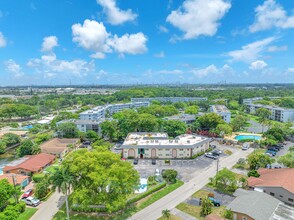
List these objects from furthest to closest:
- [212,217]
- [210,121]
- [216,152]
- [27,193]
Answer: [210,121]
[216,152]
[27,193]
[212,217]

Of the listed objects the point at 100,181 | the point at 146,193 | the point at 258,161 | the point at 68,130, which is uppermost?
the point at 100,181

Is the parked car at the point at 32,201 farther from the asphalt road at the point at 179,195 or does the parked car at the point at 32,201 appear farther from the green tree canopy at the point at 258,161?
the green tree canopy at the point at 258,161

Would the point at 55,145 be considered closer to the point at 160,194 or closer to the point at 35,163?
the point at 35,163

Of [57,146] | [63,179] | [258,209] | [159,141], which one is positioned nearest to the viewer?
[258,209]

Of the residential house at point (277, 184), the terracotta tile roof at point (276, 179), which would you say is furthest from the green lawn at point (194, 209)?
the terracotta tile roof at point (276, 179)

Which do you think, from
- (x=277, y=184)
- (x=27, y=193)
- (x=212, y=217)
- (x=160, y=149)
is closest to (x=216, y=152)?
(x=160, y=149)

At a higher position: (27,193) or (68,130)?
(68,130)

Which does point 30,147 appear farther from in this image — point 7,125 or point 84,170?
point 7,125

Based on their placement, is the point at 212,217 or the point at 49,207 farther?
the point at 49,207
